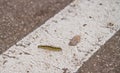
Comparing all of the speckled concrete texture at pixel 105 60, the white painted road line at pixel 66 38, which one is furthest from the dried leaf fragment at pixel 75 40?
the speckled concrete texture at pixel 105 60

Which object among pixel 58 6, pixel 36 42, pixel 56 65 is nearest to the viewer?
pixel 56 65

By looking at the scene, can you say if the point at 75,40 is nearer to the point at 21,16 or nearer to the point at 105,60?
the point at 105,60

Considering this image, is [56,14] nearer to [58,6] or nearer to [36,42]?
[58,6]

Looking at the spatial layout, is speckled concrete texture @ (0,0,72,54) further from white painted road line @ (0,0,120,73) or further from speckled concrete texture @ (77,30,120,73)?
speckled concrete texture @ (77,30,120,73)

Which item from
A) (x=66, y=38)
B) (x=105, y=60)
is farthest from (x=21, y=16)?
(x=105, y=60)

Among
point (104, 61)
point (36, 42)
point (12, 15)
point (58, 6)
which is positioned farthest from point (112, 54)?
point (12, 15)

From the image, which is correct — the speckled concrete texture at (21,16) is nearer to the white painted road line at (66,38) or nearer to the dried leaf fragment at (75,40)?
the white painted road line at (66,38)
